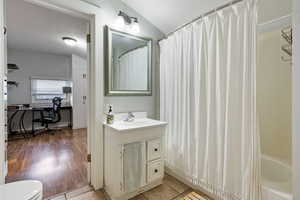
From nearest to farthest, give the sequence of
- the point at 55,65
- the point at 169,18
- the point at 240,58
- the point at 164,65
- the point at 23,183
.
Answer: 1. the point at 23,183
2. the point at 240,58
3. the point at 169,18
4. the point at 164,65
5. the point at 55,65

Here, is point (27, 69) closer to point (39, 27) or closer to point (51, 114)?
point (51, 114)

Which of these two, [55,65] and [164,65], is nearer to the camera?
[164,65]

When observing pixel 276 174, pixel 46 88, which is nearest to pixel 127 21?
pixel 276 174

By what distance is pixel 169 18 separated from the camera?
2033 millimetres

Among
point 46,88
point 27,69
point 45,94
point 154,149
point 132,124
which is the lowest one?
point 154,149

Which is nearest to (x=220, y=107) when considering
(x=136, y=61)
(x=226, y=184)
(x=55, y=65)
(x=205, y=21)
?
(x=226, y=184)

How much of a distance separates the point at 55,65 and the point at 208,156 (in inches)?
211

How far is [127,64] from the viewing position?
212 centimetres

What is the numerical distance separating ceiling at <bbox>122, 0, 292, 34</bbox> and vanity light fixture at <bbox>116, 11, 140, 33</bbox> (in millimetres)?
215

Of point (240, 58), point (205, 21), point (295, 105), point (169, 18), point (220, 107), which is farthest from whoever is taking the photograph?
point (169, 18)

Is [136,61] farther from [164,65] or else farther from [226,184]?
[226,184]

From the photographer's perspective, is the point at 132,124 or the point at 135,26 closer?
the point at 132,124

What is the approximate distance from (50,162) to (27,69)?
3.52 metres

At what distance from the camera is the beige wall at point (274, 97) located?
178cm
